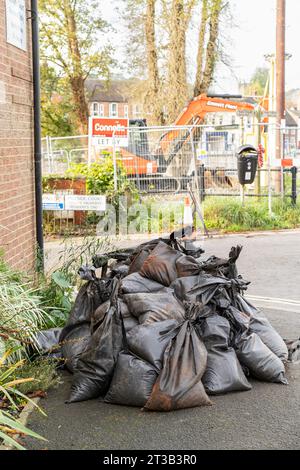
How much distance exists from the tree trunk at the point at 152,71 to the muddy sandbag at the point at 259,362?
20275 millimetres

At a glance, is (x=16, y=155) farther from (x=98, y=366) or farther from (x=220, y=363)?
(x=220, y=363)

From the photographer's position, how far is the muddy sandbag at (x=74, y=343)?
5.20 m

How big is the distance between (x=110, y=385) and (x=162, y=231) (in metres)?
9.58

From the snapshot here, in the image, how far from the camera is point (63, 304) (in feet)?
20.8

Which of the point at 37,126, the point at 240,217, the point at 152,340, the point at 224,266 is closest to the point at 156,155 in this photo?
the point at 240,217

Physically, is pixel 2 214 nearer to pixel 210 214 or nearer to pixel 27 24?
pixel 27 24

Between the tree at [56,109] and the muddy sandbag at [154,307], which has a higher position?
the tree at [56,109]

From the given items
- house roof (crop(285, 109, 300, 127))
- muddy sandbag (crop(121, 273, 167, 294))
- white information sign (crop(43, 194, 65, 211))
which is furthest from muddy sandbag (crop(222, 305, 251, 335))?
house roof (crop(285, 109, 300, 127))

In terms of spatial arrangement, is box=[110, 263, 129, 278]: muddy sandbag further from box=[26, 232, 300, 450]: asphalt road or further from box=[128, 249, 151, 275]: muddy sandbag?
box=[26, 232, 300, 450]: asphalt road

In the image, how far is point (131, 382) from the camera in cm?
453

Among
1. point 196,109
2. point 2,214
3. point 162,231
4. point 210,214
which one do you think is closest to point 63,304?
point 2,214

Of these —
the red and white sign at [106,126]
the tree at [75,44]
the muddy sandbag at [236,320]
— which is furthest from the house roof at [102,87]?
the muddy sandbag at [236,320]

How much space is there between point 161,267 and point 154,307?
694mm

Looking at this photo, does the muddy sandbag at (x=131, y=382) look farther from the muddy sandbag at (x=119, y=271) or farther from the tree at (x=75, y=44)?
the tree at (x=75, y=44)
